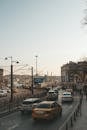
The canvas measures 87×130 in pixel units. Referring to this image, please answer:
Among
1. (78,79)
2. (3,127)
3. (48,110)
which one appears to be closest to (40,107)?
(48,110)

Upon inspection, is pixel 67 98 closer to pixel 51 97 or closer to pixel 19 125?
pixel 51 97

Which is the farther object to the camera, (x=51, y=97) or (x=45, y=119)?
(x=51, y=97)

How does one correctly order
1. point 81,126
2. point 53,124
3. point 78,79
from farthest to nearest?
1. point 78,79
2. point 53,124
3. point 81,126

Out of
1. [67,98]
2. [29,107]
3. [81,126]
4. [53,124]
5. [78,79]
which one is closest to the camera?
[81,126]

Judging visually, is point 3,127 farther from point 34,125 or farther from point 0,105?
point 0,105

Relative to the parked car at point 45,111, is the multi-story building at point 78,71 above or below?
above

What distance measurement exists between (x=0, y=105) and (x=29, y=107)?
3259 mm

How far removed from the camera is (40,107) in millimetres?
21812

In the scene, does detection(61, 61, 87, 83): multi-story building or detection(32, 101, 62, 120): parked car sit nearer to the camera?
detection(32, 101, 62, 120): parked car

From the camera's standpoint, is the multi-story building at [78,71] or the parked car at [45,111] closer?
the parked car at [45,111]

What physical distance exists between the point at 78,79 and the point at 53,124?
303ft

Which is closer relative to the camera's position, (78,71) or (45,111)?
(45,111)

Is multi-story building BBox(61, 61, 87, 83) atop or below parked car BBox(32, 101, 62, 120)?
atop

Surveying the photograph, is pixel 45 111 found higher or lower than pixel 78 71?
lower
